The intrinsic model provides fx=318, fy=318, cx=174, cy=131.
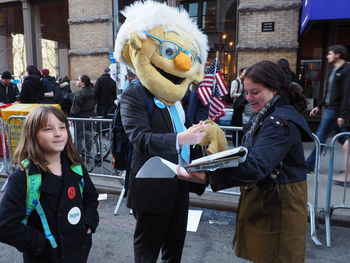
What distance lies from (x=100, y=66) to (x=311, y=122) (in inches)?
244

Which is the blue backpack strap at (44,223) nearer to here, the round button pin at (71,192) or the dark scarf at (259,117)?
the round button pin at (71,192)

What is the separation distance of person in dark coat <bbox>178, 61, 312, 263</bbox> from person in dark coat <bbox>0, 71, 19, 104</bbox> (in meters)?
7.87

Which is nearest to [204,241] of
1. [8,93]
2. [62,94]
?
[62,94]

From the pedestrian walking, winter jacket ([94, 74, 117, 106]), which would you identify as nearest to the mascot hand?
the pedestrian walking

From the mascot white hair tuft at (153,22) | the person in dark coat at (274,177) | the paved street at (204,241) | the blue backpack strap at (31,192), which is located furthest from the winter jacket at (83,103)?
the person in dark coat at (274,177)

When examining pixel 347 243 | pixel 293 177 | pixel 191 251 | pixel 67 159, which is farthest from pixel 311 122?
pixel 67 159

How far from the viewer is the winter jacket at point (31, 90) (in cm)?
675

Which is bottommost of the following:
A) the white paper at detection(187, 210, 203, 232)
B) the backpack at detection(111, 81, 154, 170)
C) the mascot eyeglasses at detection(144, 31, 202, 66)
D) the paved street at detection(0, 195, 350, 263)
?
the paved street at detection(0, 195, 350, 263)

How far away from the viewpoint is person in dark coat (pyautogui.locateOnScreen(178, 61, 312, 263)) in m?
1.69

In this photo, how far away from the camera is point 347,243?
11.0ft

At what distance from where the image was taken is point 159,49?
7.17ft

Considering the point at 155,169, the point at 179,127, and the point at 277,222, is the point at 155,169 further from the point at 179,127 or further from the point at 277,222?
the point at 277,222

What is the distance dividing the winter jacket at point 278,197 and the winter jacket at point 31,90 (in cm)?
604

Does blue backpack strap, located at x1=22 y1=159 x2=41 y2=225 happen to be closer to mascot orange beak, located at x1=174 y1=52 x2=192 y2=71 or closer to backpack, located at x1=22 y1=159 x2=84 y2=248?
backpack, located at x1=22 y1=159 x2=84 y2=248
